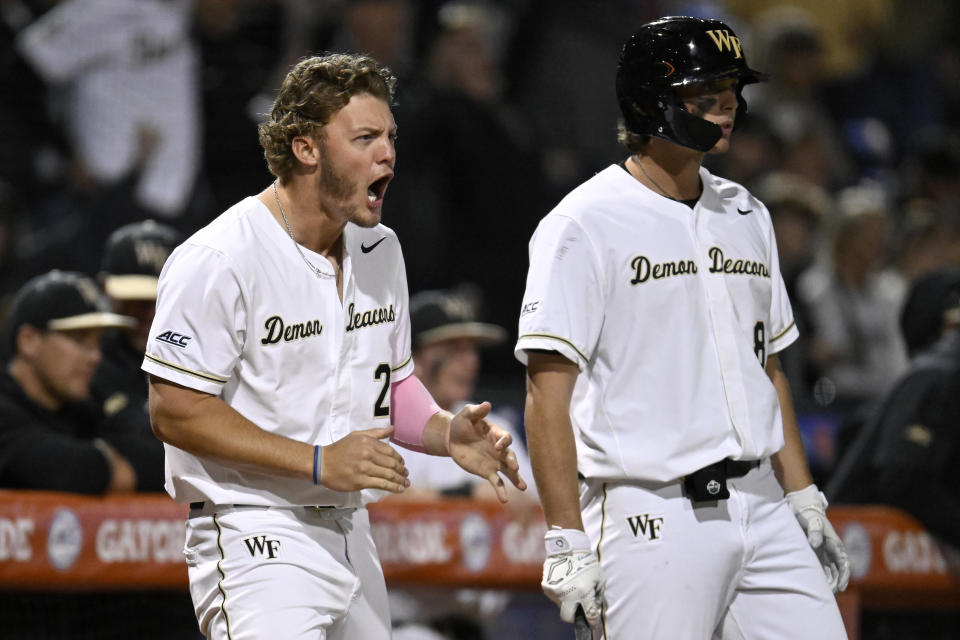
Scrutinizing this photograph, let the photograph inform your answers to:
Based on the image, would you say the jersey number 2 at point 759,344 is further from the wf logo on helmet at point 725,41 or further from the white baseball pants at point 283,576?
the white baseball pants at point 283,576

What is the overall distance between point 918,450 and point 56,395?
3.34m

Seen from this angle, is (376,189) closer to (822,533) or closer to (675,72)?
(675,72)

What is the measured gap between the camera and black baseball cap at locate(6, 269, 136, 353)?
541cm

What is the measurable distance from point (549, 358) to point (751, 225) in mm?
799

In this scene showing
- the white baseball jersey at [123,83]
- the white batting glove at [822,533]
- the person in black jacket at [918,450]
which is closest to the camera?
the white batting glove at [822,533]

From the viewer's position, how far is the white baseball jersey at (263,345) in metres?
3.54

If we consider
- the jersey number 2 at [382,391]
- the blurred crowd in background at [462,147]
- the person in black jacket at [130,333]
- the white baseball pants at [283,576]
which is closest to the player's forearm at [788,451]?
the jersey number 2 at [382,391]

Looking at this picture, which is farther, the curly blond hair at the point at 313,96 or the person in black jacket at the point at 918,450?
the person in black jacket at the point at 918,450

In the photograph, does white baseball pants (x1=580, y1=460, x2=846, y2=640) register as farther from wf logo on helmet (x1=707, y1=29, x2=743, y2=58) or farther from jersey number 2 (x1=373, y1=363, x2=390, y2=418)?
wf logo on helmet (x1=707, y1=29, x2=743, y2=58)

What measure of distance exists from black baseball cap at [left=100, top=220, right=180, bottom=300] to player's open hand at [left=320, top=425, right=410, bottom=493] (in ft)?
8.72

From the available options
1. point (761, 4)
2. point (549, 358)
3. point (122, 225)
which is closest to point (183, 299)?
point (549, 358)

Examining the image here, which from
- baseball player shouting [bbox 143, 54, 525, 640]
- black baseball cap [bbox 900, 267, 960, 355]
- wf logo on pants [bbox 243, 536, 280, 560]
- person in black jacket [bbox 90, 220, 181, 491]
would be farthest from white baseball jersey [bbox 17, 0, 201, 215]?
wf logo on pants [bbox 243, 536, 280, 560]

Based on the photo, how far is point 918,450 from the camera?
5711 millimetres

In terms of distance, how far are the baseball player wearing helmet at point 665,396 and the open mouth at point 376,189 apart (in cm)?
46
